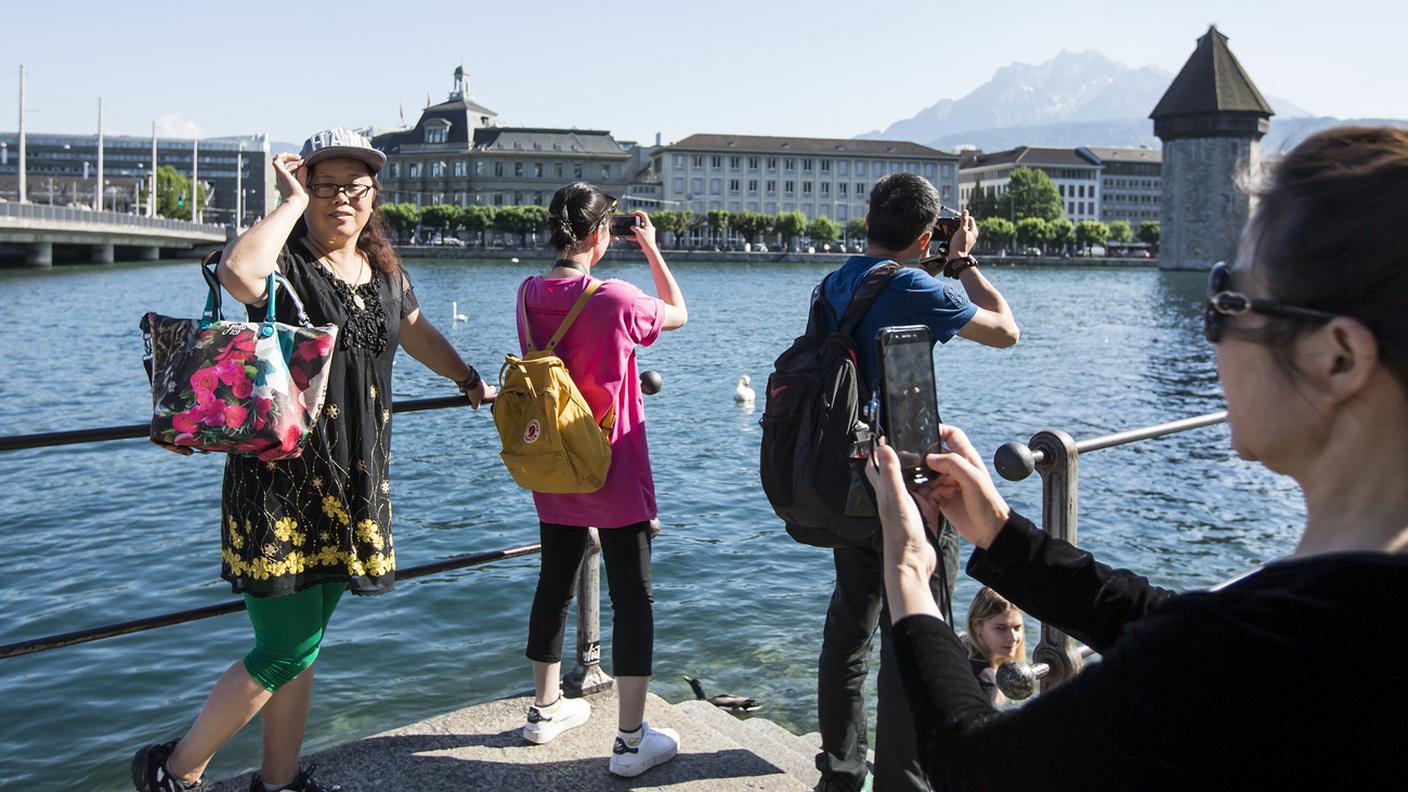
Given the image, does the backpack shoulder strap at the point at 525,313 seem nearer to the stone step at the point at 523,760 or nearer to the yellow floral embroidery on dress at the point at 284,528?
the yellow floral embroidery on dress at the point at 284,528

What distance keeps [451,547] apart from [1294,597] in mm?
9565

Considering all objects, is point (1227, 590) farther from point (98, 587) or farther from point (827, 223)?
point (827, 223)

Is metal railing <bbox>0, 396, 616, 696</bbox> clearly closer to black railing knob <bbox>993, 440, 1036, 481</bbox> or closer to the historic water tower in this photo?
black railing knob <bbox>993, 440, 1036, 481</bbox>

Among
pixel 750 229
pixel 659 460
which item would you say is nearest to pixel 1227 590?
pixel 659 460

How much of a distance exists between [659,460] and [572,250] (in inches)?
434

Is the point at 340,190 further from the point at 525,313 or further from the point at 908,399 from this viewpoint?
the point at 908,399

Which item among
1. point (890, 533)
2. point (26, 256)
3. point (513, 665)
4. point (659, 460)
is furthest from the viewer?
point (26, 256)

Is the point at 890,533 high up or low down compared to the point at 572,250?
down

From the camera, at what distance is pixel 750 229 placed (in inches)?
4660

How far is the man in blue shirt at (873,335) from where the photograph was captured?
2988 mm

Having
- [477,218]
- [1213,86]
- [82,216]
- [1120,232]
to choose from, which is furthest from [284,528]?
[1120,232]

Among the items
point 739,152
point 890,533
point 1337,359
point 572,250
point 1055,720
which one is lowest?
point 1055,720

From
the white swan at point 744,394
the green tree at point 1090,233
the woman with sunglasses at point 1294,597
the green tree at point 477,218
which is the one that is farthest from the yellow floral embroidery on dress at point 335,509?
the green tree at point 1090,233

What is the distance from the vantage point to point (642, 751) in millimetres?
3273
